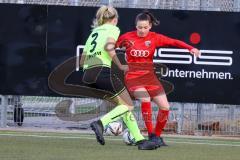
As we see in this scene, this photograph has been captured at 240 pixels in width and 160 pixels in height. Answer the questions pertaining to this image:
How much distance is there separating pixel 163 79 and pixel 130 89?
285 cm

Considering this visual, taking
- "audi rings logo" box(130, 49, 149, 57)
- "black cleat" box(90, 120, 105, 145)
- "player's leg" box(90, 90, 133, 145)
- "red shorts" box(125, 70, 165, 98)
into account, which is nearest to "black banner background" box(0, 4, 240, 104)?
"red shorts" box(125, 70, 165, 98)

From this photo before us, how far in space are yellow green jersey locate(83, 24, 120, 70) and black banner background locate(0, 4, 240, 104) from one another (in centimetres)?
388

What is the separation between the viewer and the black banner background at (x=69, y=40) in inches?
505

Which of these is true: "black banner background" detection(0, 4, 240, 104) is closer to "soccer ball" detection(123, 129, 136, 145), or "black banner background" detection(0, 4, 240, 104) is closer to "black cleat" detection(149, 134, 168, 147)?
"soccer ball" detection(123, 129, 136, 145)

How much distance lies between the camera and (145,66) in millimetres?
10156

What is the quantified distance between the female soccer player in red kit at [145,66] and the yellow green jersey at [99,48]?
69 cm

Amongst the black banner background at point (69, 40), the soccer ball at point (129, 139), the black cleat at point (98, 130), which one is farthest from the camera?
the black banner background at point (69, 40)

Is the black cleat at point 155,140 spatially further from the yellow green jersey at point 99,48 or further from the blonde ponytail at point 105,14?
the blonde ponytail at point 105,14

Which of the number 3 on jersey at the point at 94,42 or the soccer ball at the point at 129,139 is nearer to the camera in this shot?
the number 3 on jersey at the point at 94,42

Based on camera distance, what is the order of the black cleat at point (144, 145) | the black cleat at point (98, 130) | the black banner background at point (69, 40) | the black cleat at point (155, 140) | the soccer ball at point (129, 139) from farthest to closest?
the black banner background at point (69, 40) → the soccer ball at point (129, 139) → the black cleat at point (155, 140) → the black cleat at point (144, 145) → the black cleat at point (98, 130)

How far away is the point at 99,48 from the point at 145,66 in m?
1.38

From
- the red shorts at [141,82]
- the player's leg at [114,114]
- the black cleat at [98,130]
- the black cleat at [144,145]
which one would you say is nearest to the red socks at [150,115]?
the red shorts at [141,82]

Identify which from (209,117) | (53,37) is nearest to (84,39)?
(53,37)

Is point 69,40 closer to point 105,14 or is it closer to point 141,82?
point 141,82
